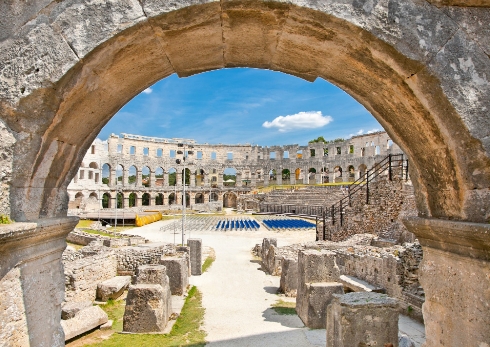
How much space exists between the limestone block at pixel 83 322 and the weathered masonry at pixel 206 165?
119ft

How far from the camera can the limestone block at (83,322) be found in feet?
21.8

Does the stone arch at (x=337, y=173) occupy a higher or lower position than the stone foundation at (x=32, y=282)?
higher

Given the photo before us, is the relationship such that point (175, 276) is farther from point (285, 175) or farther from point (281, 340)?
point (285, 175)

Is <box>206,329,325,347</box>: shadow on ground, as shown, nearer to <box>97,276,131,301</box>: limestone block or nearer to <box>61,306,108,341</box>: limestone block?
<box>61,306,108,341</box>: limestone block

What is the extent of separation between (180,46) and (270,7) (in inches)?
28.3

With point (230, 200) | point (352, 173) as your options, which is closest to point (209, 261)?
point (352, 173)

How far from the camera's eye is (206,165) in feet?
187

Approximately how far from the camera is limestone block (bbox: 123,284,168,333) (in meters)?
7.08

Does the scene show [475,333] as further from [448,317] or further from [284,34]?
[284,34]

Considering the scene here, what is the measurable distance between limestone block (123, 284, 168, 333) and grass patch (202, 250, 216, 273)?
6.03 metres

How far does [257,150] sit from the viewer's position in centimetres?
6025

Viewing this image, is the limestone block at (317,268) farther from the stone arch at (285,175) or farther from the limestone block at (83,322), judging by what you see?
the stone arch at (285,175)

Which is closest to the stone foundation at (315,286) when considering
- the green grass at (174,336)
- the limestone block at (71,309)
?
the green grass at (174,336)

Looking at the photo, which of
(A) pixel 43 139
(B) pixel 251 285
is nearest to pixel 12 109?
(A) pixel 43 139
